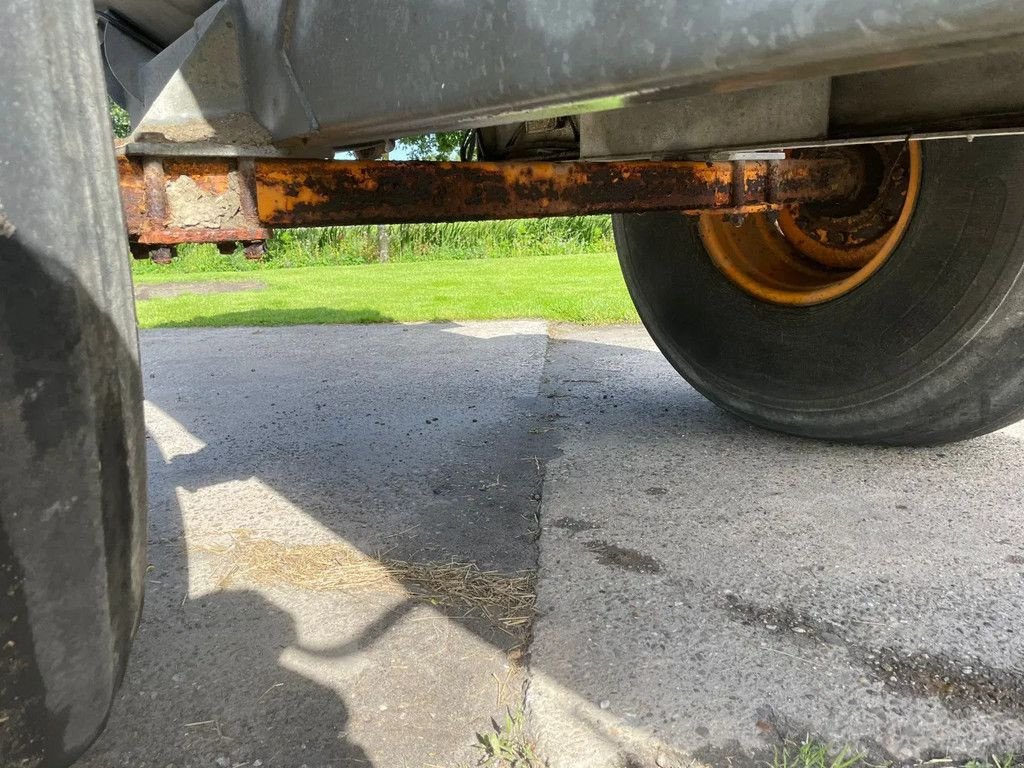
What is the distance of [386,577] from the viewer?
5.55ft

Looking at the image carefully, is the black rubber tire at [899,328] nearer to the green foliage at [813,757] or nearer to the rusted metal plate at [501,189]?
the rusted metal plate at [501,189]

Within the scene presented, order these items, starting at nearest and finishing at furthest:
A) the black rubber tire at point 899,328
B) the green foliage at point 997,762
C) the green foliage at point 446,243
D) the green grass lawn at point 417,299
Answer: the green foliage at point 997,762
the black rubber tire at point 899,328
the green grass lawn at point 417,299
the green foliage at point 446,243

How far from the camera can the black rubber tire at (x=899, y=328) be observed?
199 cm

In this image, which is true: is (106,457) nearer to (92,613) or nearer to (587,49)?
(92,613)

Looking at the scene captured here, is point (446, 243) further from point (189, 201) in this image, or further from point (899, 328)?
point (189, 201)

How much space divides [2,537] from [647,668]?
983 millimetres

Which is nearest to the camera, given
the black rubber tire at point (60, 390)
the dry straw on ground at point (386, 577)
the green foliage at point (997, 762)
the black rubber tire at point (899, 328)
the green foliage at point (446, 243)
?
the black rubber tire at point (60, 390)

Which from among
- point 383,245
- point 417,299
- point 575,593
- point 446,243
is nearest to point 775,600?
point 575,593

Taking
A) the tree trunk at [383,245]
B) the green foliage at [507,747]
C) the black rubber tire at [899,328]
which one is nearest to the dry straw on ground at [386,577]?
the green foliage at [507,747]

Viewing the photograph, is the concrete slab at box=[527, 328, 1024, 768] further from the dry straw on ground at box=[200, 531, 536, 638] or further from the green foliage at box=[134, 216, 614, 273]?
the green foliage at box=[134, 216, 614, 273]

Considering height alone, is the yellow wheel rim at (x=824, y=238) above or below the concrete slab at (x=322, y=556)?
above

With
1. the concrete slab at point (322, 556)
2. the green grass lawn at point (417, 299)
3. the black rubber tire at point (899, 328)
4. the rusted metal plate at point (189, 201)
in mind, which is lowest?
the concrete slab at point (322, 556)

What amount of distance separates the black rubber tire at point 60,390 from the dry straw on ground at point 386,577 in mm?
822

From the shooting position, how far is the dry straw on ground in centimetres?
155
